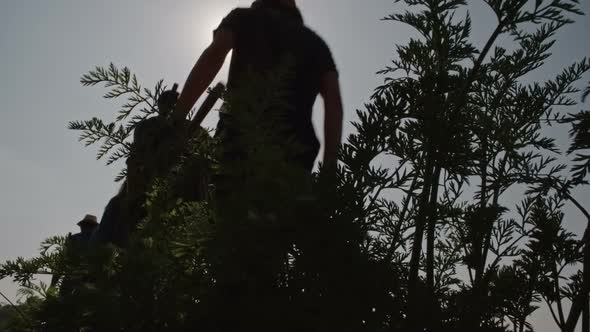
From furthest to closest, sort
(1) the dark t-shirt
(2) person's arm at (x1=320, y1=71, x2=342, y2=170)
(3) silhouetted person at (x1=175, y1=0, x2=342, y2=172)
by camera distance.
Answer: (2) person's arm at (x1=320, y1=71, x2=342, y2=170), (1) the dark t-shirt, (3) silhouetted person at (x1=175, y1=0, x2=342, y2=172)

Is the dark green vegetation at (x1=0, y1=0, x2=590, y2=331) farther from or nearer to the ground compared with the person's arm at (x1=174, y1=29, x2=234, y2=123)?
nearer to the ground

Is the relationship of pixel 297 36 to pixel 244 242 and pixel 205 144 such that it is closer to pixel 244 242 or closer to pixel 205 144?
pixel 205 144

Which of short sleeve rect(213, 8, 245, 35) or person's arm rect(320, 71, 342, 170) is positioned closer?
short sleeve rect(213, 8, 245, 35)

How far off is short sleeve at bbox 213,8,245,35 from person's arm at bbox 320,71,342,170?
54cm

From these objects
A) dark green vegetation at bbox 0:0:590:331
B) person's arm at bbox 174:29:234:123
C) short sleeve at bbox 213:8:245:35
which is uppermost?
short sleeve at bbox 213:8:245:35

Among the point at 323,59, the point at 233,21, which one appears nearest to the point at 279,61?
the point at 233,21

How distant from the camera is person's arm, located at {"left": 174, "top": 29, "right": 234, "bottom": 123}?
1855 mm

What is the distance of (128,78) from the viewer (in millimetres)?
1319

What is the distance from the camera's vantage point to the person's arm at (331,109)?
2.33 metres

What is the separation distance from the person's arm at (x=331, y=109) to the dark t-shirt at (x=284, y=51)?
0.04m

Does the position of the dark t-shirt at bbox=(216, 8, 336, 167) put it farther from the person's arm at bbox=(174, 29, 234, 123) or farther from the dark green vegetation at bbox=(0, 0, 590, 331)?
the dark green vegetation at bbox=(0, 0, 590, 331)

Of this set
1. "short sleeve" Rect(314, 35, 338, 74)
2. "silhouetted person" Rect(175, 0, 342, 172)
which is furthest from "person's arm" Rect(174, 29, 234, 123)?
"short sleeve" Rect(314, 35, 338, 74)

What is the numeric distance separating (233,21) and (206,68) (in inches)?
11.7

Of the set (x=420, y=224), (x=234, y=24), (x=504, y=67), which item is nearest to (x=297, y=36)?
(x=234, y=24)
